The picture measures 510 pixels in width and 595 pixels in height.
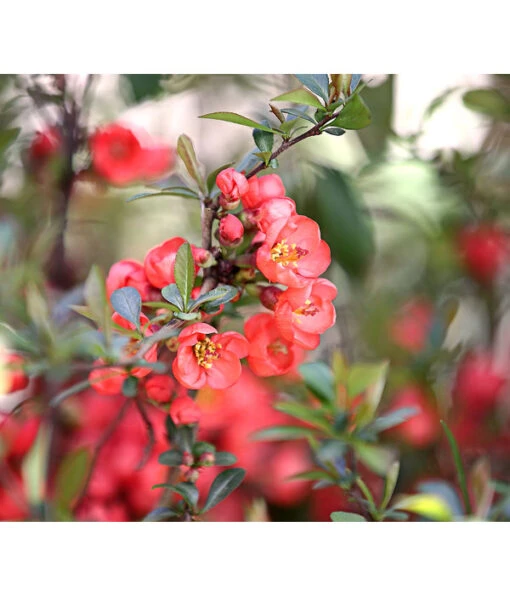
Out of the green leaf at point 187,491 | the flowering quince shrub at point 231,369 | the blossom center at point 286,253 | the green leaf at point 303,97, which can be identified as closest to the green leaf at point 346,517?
the flowering quince shrub at point 231,369

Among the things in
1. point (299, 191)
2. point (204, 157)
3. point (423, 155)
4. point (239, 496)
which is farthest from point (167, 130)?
point (239, 496)

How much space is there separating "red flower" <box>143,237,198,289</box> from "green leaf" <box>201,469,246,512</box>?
0.18 m

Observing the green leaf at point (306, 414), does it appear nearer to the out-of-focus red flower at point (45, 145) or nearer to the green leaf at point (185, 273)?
the green leaf at point (185, 273)

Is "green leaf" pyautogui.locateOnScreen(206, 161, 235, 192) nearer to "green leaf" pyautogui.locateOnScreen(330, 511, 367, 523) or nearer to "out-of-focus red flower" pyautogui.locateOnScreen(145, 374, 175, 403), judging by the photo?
"out-of-focus red flower" pyautogui.locateOnScreen(145, 374, 175, 403)

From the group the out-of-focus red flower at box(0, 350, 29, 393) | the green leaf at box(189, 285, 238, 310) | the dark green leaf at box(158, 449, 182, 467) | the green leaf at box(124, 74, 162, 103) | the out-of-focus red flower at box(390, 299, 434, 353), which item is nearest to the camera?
the green leaf at box(189, 285, 238, 310)

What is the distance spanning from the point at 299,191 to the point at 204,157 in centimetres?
14

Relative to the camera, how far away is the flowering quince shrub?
475 millimetres

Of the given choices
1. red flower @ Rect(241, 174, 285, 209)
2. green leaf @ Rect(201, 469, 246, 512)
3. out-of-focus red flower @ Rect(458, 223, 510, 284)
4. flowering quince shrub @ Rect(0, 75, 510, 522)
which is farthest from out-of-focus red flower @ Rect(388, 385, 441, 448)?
red flower @ Rect(241, 174, 285, 209)

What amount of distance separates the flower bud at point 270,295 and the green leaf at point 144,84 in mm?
377

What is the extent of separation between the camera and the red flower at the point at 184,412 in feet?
1.77

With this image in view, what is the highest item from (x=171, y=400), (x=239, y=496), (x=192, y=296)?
(x=192, y=296)

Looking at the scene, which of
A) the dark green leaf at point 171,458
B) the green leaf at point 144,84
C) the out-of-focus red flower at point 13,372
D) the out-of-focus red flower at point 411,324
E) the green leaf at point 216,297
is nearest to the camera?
the green leaf at point 216,297

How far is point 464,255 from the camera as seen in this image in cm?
90
